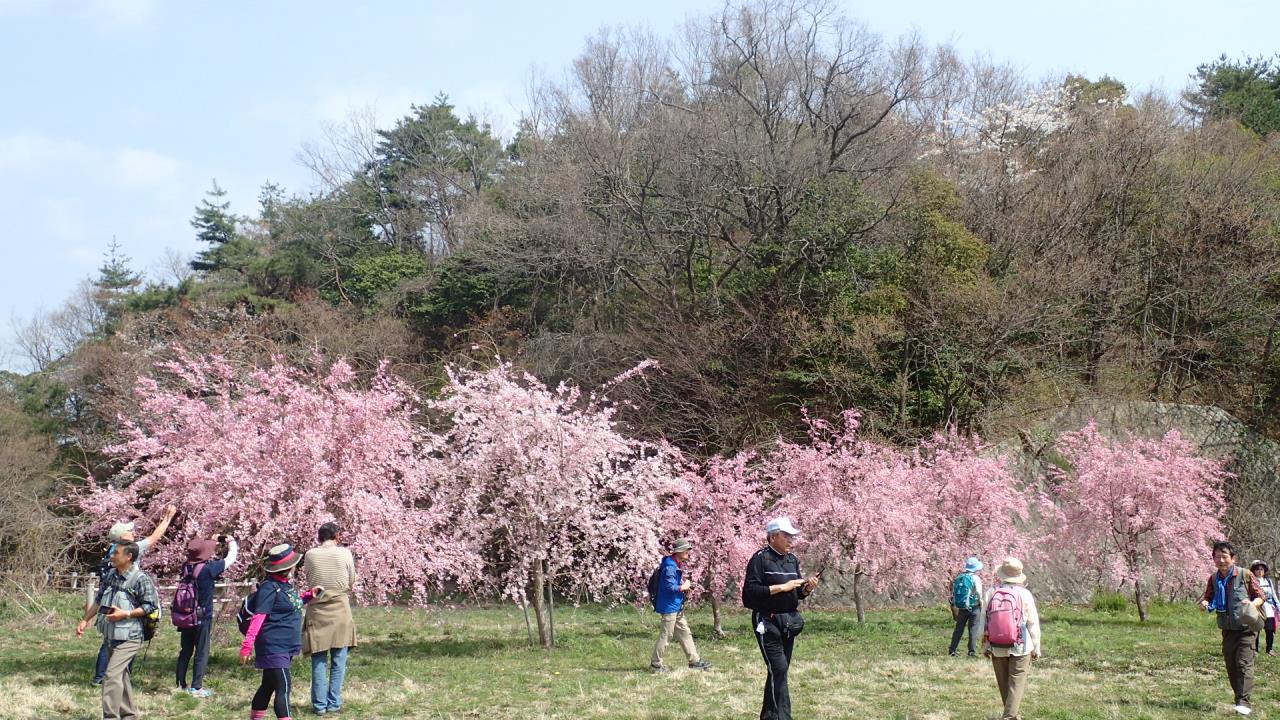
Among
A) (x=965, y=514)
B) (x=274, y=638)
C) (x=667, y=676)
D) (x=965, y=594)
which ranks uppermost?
(x=965, y=514)

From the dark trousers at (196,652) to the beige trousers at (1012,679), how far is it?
785cm

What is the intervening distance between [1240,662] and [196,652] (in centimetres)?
1025

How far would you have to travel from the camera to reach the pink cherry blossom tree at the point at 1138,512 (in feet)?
65.6

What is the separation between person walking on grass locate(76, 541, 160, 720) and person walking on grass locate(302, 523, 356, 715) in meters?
1.34

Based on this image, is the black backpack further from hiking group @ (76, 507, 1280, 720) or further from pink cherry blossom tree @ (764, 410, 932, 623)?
pink cherry blossom tree @ (764, 410, 932, 623)

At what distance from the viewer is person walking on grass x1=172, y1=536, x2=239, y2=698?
35.5 ft

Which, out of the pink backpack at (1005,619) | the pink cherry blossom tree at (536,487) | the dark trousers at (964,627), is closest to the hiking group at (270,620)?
the pink cherry blossom tree at (536,487)

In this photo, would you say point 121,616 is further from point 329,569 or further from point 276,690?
point 329,569

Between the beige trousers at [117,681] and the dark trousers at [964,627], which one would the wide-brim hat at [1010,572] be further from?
the beige trousers at [117,681]

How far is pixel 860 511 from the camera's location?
18.2 m

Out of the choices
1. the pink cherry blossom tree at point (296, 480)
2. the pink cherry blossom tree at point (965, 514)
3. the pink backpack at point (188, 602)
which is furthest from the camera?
the pink cherry blossom tree at point (965, 514)

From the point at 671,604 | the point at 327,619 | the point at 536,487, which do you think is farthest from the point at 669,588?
the point at 327,619

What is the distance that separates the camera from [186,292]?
1693 inches

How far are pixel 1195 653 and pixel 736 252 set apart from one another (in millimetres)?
19730
